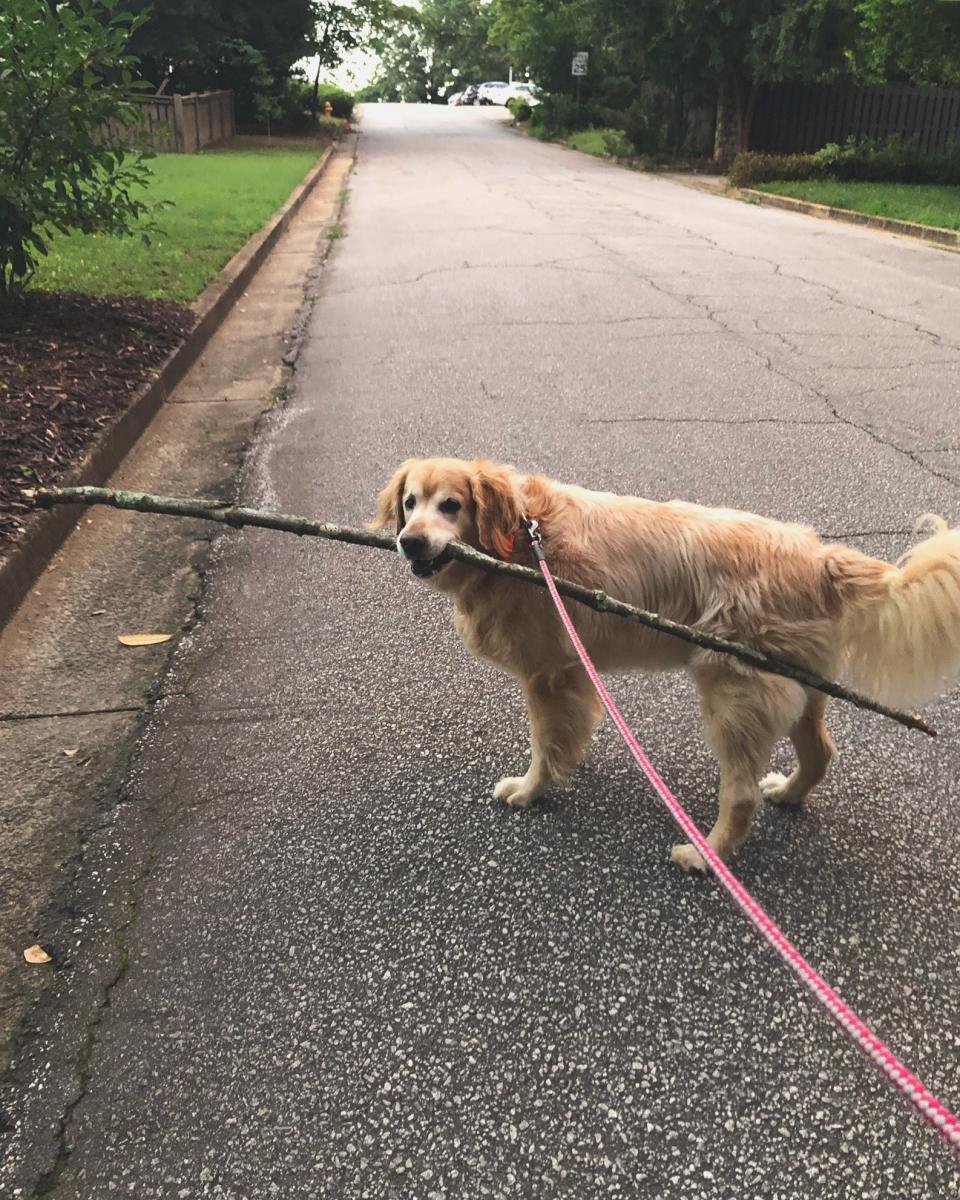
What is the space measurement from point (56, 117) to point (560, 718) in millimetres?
6325

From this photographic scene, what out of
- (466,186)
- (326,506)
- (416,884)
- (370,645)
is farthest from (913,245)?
(416,884)

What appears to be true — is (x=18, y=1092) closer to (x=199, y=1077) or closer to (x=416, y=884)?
(x=199, y=1077)

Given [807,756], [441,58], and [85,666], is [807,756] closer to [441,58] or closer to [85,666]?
[85,666]

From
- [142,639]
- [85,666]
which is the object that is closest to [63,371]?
[142,639]

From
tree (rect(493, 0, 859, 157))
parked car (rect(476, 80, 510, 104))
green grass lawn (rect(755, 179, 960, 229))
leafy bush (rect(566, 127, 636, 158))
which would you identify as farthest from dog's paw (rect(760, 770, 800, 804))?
parked car (rect(476, 80, 510, 104))

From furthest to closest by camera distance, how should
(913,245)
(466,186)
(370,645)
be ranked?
(466,186)
(913,245)
(370,645)

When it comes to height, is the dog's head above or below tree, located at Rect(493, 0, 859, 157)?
below

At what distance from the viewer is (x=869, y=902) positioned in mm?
2480

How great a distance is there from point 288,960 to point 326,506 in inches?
126

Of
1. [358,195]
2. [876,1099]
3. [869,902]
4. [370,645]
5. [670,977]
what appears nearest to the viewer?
[876,1099]

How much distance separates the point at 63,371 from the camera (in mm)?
6043

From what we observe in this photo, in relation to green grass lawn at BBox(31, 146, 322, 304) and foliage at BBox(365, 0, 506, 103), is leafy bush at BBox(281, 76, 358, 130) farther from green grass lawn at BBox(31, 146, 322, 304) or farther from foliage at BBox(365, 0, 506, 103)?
foliage at BBox(365, 0, 506, 103)

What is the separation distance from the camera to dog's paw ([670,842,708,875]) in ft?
8.56

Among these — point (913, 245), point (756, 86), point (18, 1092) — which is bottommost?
point (18, 1092)
